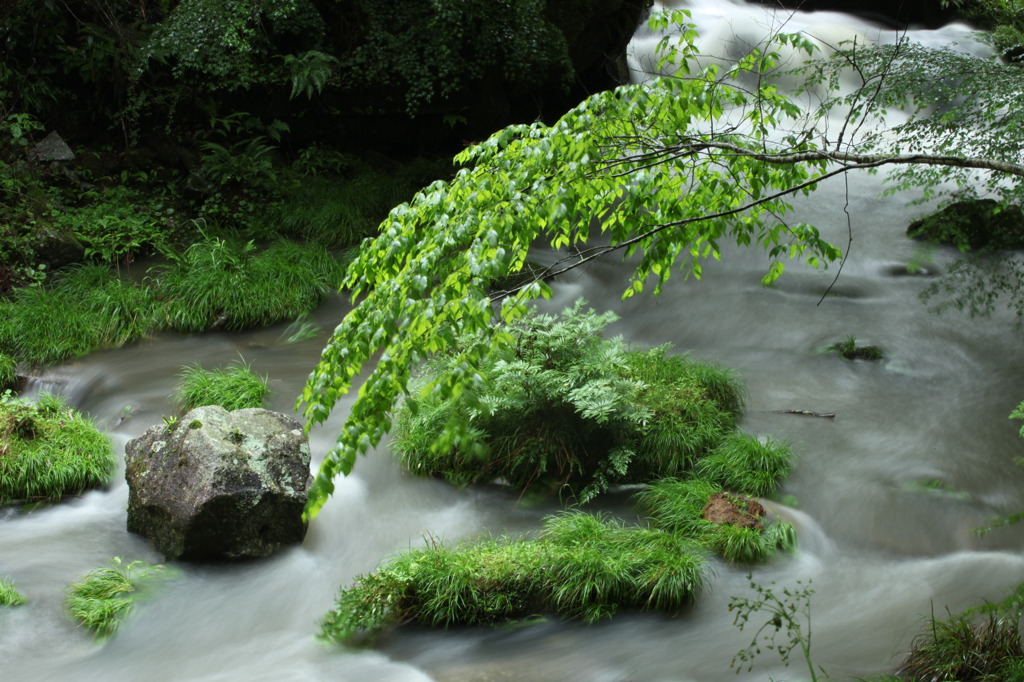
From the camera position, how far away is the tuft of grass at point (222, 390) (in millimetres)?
6805

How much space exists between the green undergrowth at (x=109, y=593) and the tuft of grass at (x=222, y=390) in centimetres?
179

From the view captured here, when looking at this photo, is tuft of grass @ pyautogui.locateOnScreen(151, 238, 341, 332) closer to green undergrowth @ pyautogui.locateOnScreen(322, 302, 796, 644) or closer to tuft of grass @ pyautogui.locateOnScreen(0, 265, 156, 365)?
tuft of grass @ pyautogui.locateOnScreen(0, 265, 156, 365)

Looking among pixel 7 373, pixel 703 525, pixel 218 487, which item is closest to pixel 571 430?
pixel 703 525

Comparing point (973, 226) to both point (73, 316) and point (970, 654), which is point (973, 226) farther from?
point (73, 316)

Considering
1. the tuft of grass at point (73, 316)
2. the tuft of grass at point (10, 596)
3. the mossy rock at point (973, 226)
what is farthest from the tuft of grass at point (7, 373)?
the mossy rock at point (973, 226)

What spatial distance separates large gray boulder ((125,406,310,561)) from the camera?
5113 millimetres

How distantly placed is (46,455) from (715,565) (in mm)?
4675

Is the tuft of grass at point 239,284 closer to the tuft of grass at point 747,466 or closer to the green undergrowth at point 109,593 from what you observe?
the green undergrowth at point 109,593

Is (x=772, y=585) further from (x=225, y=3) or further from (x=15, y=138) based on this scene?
(x=15, y=138)

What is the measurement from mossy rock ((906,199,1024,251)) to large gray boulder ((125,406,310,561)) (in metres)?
6.62

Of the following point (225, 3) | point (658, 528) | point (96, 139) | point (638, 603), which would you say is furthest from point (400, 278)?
point (96, 139)

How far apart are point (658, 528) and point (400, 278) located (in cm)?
331

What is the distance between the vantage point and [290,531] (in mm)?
5375

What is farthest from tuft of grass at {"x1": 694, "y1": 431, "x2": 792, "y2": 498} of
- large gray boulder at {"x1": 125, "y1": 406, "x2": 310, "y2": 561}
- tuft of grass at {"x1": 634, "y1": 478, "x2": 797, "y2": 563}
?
large gray boulder at {"x1": 125, "y1": 406, "x2": 310, "y2": 561}
